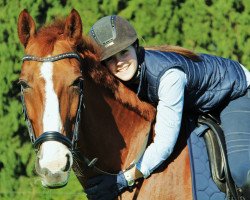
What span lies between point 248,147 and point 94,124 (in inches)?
36.8

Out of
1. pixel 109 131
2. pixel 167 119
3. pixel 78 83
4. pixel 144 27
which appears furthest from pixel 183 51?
pixel 144 27

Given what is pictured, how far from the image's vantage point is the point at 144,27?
21.9ft

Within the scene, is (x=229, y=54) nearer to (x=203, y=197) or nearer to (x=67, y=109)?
(x=203, y=197)

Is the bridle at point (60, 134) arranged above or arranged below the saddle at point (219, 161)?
above

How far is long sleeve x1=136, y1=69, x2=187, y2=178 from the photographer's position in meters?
4.04

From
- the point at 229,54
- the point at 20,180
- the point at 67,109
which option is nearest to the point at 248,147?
the point at 67,109

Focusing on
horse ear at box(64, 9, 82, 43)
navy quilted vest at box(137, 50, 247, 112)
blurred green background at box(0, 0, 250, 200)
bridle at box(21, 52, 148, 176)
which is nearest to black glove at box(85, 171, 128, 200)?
bridle at box(21, 52, 148, 176)

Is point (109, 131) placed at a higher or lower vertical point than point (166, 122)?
lower

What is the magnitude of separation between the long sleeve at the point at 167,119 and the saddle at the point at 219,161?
0.28m

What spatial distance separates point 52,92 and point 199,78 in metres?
1.00

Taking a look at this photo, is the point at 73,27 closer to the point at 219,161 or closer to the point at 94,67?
the point at 94,67

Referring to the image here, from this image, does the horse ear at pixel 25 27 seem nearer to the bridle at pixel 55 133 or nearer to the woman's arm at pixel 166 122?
the bridle at pixel 55 133

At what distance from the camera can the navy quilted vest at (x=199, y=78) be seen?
4156 millimetres

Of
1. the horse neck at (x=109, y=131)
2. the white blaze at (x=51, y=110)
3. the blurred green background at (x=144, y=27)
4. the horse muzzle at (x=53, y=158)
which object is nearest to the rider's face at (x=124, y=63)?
the horse neck at (x=109, y=131)
